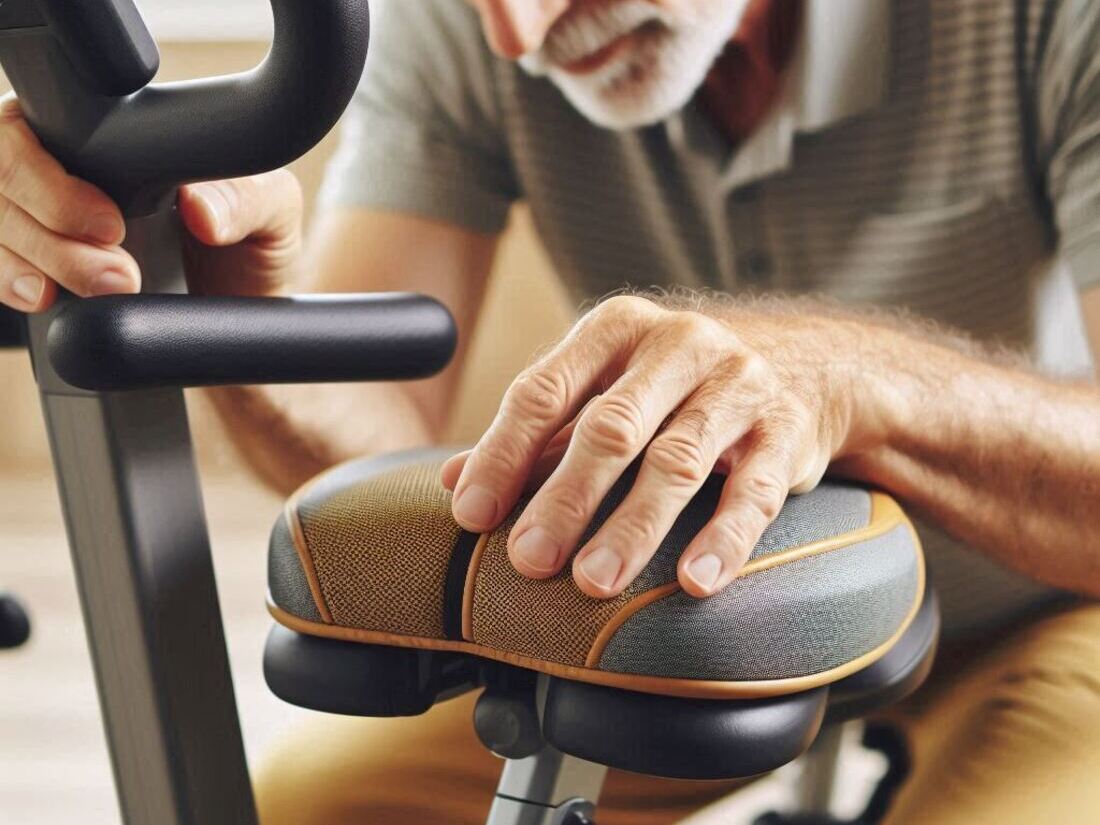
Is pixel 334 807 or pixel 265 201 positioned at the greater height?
pixel 265 201

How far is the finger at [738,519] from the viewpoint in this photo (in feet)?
1.26

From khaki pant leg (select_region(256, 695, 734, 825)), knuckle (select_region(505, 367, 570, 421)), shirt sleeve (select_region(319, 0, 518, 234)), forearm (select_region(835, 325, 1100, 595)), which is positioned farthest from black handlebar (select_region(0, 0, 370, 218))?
shirt sleeve (select_region(319, 0, 518, 234))

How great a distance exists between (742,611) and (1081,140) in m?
0.65

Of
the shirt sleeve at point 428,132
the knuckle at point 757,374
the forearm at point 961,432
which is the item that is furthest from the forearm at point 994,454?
the shirt sleeve at point 428,132

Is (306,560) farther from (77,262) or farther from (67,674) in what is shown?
(67,674)

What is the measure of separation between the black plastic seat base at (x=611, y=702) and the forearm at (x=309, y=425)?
17.9 inches

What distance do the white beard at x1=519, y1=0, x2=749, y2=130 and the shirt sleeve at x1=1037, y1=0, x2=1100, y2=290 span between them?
26 cm

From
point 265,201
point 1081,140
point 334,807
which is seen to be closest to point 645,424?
Answer: point 265,201

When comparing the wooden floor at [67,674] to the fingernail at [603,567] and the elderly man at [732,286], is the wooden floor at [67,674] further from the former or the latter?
the fingernail at [603,567]

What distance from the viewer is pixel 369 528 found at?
437 mm

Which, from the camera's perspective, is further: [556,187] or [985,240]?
[556,187]

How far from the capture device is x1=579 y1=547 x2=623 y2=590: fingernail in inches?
15.1

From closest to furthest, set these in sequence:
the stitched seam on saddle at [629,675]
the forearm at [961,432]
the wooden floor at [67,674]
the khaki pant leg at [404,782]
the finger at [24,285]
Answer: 1. the stitched seam on saddle at [629,675]
2. the finger at [24,285]
3. the forearm at [961,432]
4. the khaki pant leg at [404,782]
5. the wooden floor at [67,674]

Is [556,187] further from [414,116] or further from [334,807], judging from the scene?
[334,807]
